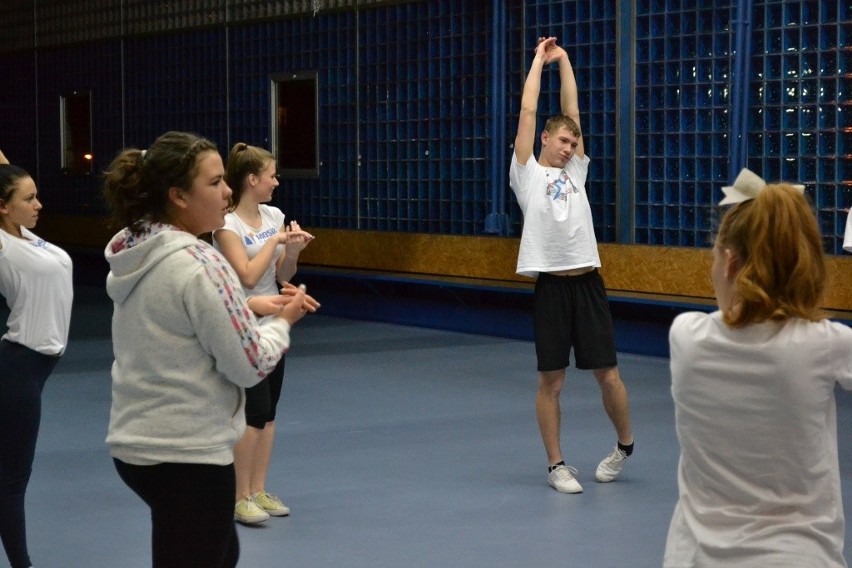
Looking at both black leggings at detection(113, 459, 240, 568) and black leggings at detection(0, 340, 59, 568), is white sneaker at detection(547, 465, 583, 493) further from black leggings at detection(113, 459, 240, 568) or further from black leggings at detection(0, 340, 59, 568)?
black leggings at detection(113, 459, 240, 568)

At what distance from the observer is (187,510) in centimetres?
269

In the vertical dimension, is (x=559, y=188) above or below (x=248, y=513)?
above

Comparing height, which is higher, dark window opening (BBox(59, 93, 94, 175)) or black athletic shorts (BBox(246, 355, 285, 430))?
dark window opening (BBox(59, 93, 94, 175))

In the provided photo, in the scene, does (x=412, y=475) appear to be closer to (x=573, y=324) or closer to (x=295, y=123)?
(x=573, y=324)

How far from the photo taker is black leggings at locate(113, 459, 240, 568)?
2688 mm

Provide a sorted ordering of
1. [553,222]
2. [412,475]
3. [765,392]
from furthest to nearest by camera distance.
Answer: [412,475] → [553,222] → [765,392]

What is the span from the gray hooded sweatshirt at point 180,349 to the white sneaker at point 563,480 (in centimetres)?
267

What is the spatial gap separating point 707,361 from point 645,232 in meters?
7.07

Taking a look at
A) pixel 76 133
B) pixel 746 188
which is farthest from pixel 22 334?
pixel 76 133

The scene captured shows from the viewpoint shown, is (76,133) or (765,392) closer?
(765,392)

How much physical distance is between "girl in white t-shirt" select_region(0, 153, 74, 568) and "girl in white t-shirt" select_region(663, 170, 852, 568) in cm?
229

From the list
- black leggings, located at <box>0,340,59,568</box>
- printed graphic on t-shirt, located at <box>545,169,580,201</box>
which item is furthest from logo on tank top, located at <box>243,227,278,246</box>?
printed graphic on t-shirt, located at <box>545,169,580,201</box>

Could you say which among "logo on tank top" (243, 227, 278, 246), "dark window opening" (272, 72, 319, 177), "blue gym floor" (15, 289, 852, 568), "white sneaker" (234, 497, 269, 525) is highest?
"dark window opening" (272, 72, 319, 177)

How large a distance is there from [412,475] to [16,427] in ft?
6.78
